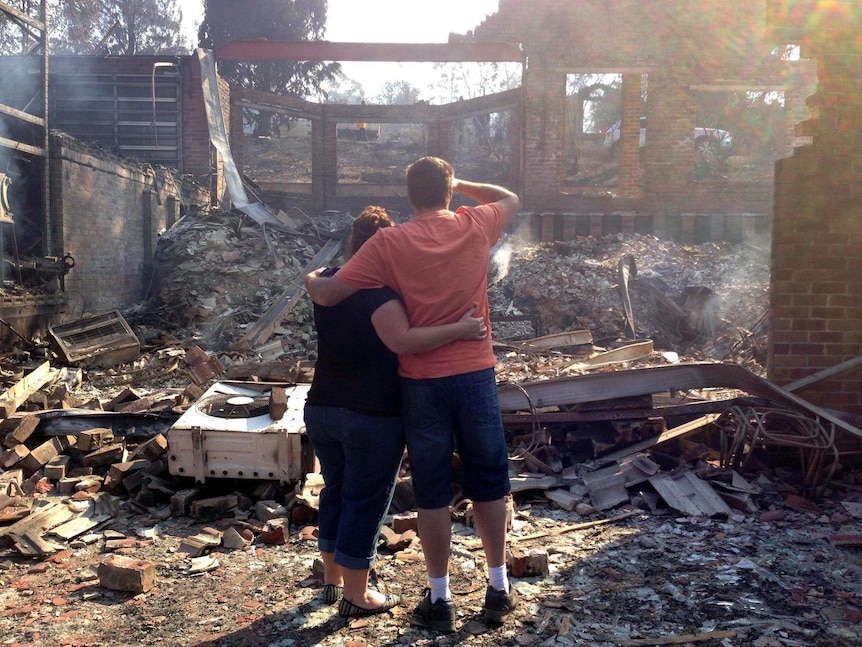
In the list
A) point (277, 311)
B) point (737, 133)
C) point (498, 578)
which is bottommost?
point (498, 578)

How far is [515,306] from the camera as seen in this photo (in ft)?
37.9

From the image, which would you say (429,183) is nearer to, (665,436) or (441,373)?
(441,373)

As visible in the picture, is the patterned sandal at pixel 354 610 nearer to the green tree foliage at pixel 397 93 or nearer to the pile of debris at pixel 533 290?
the pile of debris at pixel 533 290

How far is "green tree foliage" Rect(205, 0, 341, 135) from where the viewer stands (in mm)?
29609

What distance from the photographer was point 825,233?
16.1 feet

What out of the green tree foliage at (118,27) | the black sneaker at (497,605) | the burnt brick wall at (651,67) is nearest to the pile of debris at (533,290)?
the burnt brick wall at (651,67)

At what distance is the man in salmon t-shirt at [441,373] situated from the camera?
9.26ft

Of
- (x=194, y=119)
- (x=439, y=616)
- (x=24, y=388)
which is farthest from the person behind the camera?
(x=194, y=119)

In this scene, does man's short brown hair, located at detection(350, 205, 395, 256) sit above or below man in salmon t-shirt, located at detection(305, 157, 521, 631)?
above

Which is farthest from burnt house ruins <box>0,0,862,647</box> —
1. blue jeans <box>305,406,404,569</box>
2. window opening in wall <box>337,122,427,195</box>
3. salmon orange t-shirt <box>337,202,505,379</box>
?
window opening in wall <box>337,122,427,195</box>

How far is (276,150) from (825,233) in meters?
27.1

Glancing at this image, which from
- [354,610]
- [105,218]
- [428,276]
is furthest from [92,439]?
[105,218]

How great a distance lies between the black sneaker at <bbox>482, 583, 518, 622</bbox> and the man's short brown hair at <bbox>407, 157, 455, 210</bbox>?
160 cm

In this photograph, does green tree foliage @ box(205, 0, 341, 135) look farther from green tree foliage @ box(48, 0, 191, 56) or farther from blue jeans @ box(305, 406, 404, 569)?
blue jeans @ box(305, 406, 404, 569)
